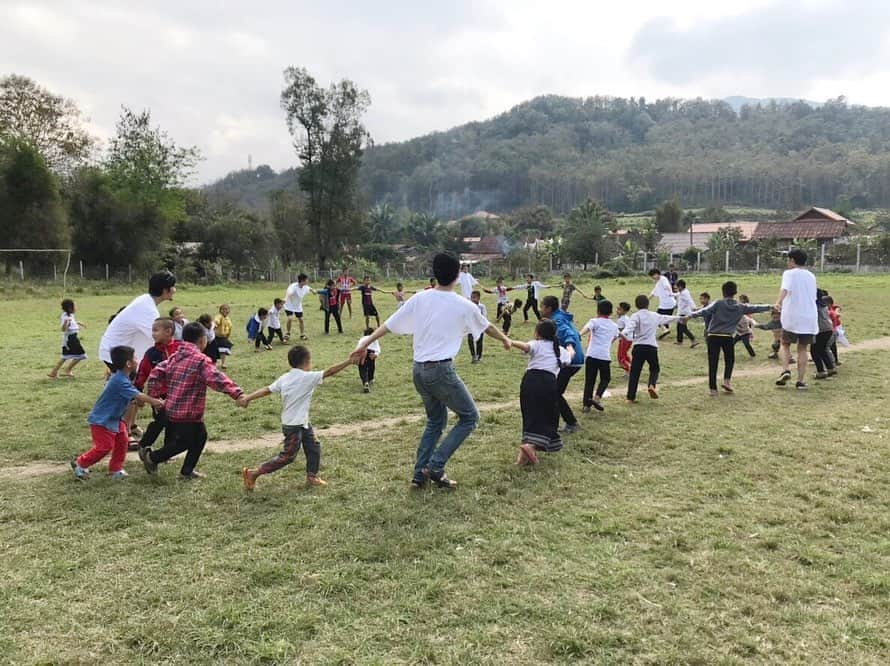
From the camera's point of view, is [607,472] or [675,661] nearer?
[675,661]

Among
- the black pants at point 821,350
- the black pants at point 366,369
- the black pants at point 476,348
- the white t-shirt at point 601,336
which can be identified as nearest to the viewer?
the white t-shirt at point 601,336

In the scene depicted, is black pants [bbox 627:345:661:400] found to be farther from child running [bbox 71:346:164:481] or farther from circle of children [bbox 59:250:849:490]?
child running [bbox 71:346:164:481]

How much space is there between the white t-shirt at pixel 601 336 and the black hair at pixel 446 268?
3404mm

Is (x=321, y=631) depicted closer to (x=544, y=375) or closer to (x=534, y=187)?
(x=544, y=375)

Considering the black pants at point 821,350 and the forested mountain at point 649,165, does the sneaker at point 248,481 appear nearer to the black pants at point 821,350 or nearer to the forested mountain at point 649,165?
the black pants at point 821,350

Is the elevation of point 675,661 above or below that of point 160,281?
below

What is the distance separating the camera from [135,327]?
6867mm

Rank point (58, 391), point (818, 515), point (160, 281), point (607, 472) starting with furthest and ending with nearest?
point (58, 391) < point (160, 281) < point (607, 472) < point (818, 515)

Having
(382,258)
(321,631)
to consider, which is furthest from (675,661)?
(382,258)

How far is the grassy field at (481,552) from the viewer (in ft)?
→ 11.2

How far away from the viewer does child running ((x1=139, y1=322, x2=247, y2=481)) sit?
5.89m

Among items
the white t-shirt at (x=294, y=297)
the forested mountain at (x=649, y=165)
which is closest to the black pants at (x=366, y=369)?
the white t-shirt at (x=294, y=297)

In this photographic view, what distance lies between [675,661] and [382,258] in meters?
70.0

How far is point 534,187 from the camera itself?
138500 mm
